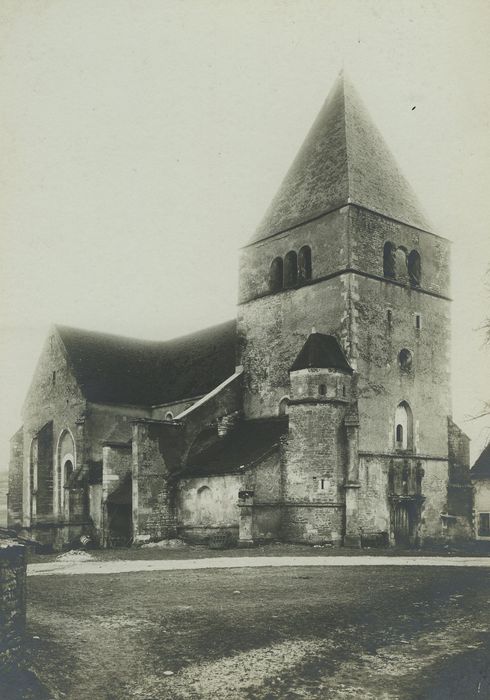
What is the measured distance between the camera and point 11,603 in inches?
380

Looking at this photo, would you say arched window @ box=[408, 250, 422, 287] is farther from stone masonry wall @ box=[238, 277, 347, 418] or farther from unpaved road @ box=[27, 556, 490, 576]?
unpaved road @ box=[27, 556, 490, 576]

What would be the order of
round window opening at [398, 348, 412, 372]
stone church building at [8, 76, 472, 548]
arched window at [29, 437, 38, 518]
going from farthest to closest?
arched window at [29, 437, 38, 518], round window opening at [398, 348, 412, 372], stone church building at [8, 76, 472, 548]

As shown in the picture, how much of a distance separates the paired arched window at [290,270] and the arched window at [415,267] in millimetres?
4700

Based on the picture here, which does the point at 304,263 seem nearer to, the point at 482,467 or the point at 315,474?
the point at 315,474

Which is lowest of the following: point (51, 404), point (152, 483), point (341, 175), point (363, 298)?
point (152, 483)

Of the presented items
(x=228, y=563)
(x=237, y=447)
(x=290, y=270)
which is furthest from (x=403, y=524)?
(x=290, y=270)

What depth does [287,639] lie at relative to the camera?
425 inches

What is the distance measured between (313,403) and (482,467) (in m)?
11.8

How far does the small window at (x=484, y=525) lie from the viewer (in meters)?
33.8

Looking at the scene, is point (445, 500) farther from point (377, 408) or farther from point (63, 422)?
point (63, 422)

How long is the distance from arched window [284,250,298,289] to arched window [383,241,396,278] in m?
4.10

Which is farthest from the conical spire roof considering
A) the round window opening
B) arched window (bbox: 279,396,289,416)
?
arched window (bbox: 279,396,289,416)

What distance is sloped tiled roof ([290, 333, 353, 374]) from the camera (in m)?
28.1

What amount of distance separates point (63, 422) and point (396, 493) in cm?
1823
